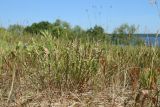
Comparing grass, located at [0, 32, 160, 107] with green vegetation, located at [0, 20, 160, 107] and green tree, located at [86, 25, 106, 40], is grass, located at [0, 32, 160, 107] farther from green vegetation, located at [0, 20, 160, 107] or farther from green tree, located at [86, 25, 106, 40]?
green tree, located at [86, 25, 106, 40]

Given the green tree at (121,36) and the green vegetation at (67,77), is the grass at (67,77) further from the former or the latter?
the green tree at (121,36)

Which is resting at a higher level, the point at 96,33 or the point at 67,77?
the point at 96,33

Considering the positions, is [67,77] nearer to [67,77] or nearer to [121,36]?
[67,77]

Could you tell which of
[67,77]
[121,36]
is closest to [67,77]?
[67,77]

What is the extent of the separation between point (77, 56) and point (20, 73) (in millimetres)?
588

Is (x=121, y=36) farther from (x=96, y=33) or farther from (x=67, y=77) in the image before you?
(x=67, y=77)

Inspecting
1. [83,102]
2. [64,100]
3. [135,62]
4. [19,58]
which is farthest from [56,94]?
[135,62]

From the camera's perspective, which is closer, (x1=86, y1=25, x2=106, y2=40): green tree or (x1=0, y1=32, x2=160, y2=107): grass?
(x1=0, y1=32, x2=160, y2=107): grass

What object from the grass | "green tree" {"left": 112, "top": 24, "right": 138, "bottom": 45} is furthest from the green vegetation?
"green tree" {"left": 112, "top": 24, "right": 138, "bottom": 45}

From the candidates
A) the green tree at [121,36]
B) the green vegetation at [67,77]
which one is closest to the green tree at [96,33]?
the green tree at [121,36]

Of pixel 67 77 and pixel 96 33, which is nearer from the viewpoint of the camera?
pixel 67 77

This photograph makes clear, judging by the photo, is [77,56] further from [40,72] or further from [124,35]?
[124,35]

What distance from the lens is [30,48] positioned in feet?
14.5

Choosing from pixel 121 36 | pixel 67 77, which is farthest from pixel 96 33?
pixel 67 77
